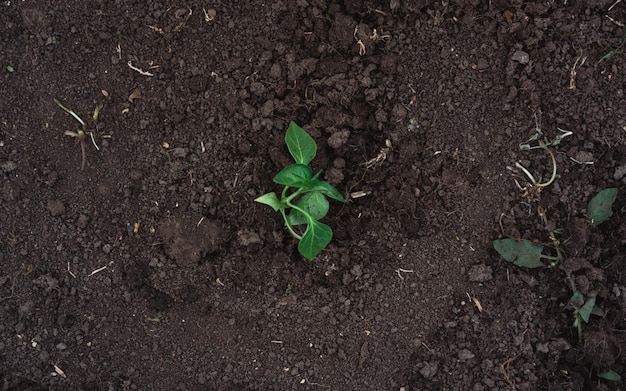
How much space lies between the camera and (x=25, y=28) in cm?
230

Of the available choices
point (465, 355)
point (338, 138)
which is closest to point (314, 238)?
point (338, 138)

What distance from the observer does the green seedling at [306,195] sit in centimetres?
205

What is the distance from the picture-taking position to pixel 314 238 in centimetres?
210

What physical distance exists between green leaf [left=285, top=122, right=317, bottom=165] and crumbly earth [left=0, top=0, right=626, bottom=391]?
0.49ft

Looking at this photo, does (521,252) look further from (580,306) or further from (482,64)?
(482,64)

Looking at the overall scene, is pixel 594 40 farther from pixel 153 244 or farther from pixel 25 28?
pixel 25 28

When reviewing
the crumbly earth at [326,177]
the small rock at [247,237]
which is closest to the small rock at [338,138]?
the crumbly earth at [326,177]

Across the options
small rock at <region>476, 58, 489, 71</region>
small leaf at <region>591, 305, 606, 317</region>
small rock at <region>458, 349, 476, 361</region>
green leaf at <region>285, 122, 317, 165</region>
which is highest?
small rock at <region>476, 58, 489, 71</region>

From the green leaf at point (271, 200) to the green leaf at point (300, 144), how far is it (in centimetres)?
15

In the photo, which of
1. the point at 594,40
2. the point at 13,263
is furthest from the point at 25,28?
the point at 594,40

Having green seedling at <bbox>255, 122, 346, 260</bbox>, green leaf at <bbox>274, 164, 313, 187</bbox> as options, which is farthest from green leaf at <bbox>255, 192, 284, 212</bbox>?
green leaf at <bbox>274, 164, 313, 187</bbox>

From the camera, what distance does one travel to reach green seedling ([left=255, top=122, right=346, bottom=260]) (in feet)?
6.74

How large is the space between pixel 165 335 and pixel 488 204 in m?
1.27

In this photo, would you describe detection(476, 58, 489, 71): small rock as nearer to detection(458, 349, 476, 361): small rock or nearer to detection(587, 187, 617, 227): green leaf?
detection(587, 187, 617, 227): green leaf
